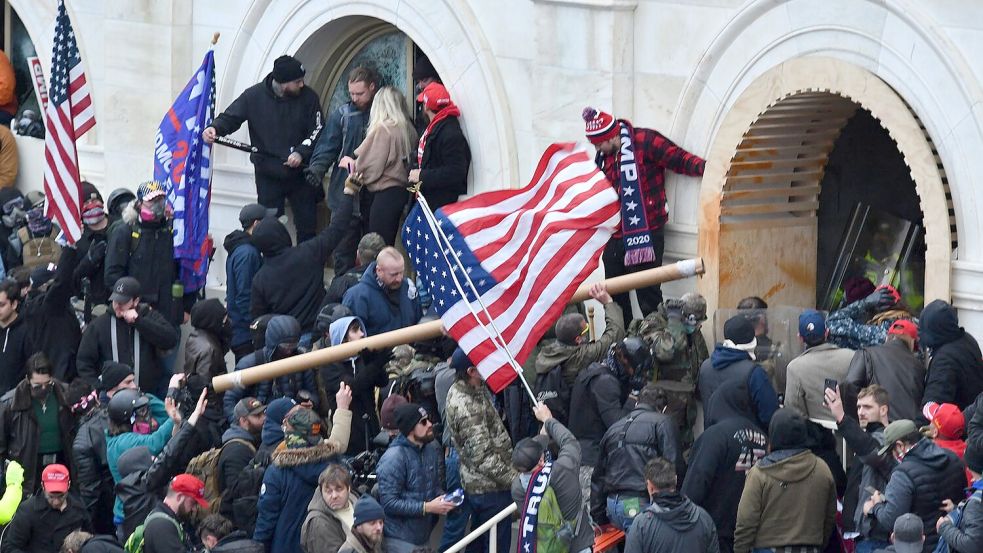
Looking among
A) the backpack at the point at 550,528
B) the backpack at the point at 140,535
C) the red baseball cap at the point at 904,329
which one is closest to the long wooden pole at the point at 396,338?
the backpack at the point at 140,535

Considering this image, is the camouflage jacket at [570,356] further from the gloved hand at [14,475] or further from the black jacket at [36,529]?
the gloved hand at [14,475]

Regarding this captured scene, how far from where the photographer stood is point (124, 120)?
21.8m

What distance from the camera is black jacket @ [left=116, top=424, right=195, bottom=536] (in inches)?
590

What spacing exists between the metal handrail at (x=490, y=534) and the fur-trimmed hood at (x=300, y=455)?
98cm

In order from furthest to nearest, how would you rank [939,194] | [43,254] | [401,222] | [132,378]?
[43,254] < [401,222] < [132,378] < [939,194]

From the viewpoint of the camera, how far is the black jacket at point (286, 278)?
1747 cm

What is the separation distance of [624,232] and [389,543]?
338cm

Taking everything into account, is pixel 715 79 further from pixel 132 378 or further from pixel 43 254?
pixel 43 254

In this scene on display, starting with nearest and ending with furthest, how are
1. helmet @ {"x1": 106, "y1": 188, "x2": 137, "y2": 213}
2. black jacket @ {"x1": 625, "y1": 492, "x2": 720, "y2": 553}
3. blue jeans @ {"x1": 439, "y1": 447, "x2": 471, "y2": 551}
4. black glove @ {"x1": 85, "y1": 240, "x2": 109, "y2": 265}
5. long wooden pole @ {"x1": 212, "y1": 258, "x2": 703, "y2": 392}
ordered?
black jacket @ {"x1": 625, "y1": 492, "x2": 720, "y2": 553} < blue jeans @ {"x1": 439, "y1": 447, "x2": 471, "y2": 551} < long wooden pole @ {"x1": 212, "y1": 258, "x2": 703, "y2": 392} < black glove @ {"x1": 85, "y1": 240, "x2": 109, "y2": 265} < helmet @ {"x1": 106, "y1": 188, "x2": 137, "y2": 213}

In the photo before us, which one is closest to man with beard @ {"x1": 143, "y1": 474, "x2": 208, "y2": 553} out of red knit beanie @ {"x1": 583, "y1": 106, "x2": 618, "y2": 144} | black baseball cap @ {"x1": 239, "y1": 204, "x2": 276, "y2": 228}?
red knit beanie @ {"x1": 583, "y1": 106, "x2": 618, "y2": 144}

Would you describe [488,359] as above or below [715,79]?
below

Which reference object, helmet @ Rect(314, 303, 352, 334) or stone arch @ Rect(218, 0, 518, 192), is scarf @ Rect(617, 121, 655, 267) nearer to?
stone arch @ Rect(218, 0, 518, 192)

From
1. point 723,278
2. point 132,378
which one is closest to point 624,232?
point 723,278

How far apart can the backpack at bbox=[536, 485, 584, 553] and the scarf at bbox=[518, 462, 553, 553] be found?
0.02 metres
